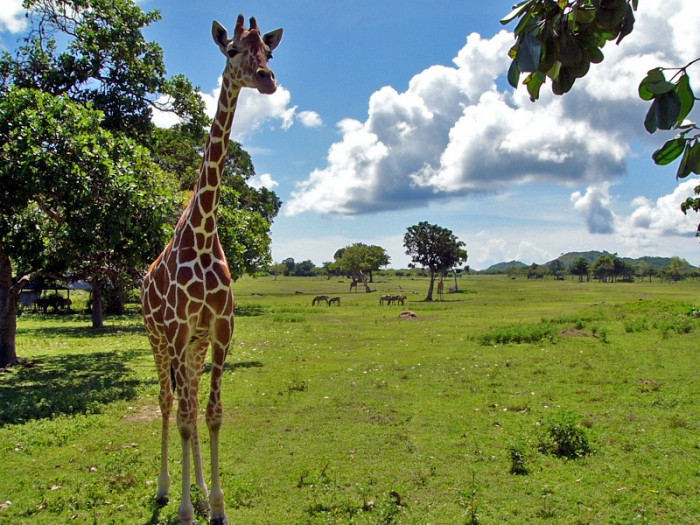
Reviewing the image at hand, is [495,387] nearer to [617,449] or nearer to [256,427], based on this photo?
[617,449]

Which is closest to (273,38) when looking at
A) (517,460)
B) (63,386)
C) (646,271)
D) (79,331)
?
(517,460)

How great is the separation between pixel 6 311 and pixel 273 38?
511 inches

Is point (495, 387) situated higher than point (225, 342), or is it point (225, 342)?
point (225, 342)

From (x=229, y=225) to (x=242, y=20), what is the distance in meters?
12.3

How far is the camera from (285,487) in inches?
261

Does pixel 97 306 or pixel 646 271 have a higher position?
pixel 646 271

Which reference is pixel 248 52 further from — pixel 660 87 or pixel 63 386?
pixel 63 386

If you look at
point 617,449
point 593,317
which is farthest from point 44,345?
point 593,317

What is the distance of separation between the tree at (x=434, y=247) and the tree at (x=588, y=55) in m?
60.5

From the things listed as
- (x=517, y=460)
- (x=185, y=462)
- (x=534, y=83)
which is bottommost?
(x=517, y=460)

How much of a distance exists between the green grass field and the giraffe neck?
10.5ft

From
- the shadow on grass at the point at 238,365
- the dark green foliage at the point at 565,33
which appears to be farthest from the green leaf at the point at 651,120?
the shadow on grass at the point at 238,365

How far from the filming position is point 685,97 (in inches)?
79.3

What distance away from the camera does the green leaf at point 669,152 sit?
2.18 metres
